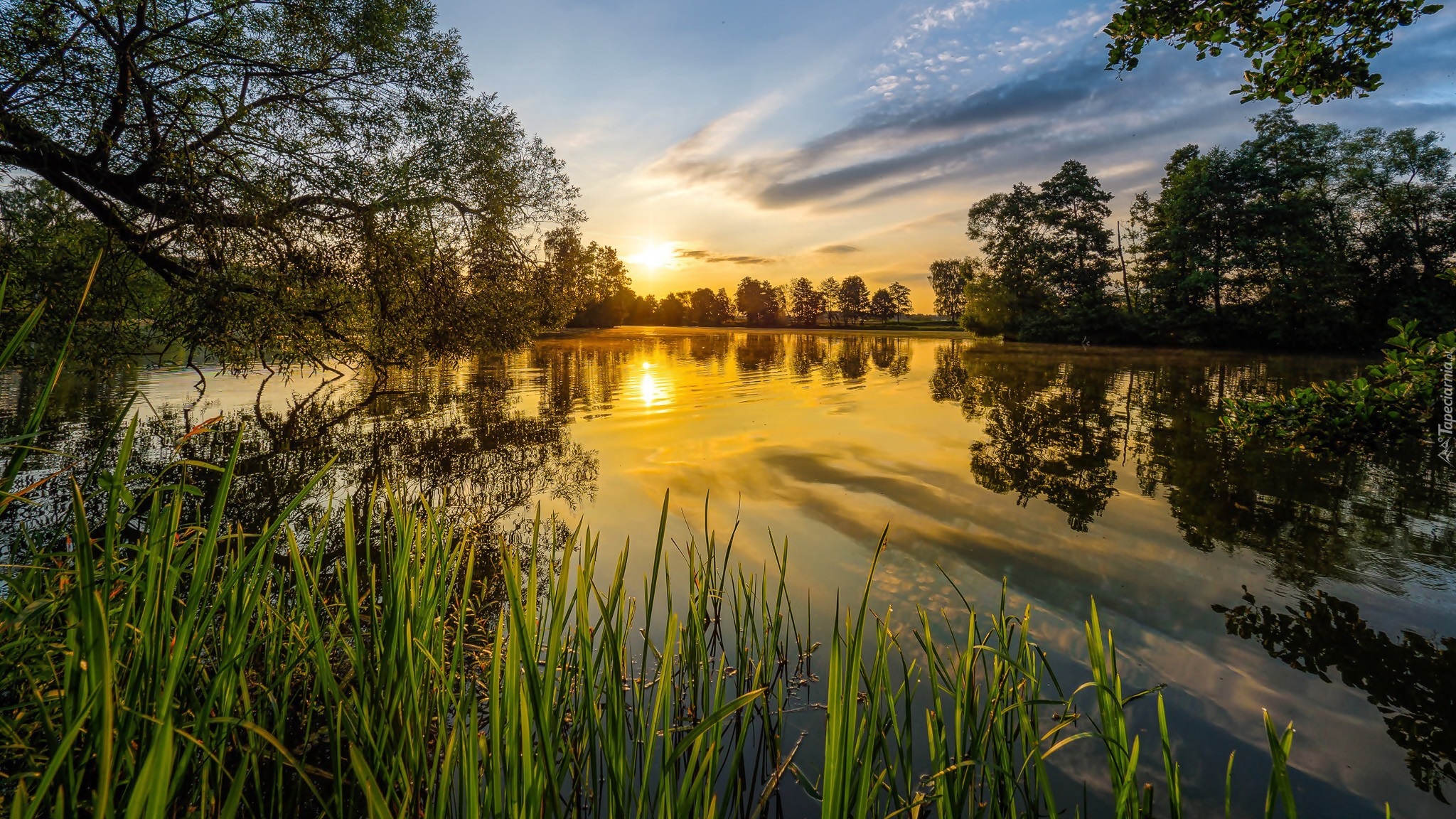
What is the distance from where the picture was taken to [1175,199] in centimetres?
3991

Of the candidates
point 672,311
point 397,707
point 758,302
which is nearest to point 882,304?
point 758,302

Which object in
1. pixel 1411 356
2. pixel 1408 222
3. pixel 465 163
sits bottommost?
A: pixel 1411 356

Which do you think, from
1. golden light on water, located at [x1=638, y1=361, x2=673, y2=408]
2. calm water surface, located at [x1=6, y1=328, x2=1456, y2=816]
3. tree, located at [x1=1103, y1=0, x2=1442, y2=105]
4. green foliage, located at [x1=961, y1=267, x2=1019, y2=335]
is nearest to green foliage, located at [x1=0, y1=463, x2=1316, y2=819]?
calm water surface, located at [x1=6, y1=328, x2=1456, y2=816]

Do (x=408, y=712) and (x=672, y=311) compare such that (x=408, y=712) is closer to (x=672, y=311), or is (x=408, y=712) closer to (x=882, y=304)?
(x=672, y=311)

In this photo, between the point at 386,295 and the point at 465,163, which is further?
the point at 465,163

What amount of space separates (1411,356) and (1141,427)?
973 centimetres

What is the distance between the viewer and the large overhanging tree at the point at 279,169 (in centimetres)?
720

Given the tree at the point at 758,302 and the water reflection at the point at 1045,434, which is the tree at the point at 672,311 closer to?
the tree at the point at 758,302

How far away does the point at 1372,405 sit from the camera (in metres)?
4.14

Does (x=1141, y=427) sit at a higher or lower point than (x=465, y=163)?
lower

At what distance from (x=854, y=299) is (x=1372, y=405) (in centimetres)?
13901

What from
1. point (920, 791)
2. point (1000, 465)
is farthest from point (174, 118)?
point (1000, 465)

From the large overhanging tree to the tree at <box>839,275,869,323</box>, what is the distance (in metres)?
130

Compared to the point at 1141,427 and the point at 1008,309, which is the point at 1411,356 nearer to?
the point at 1141,427
